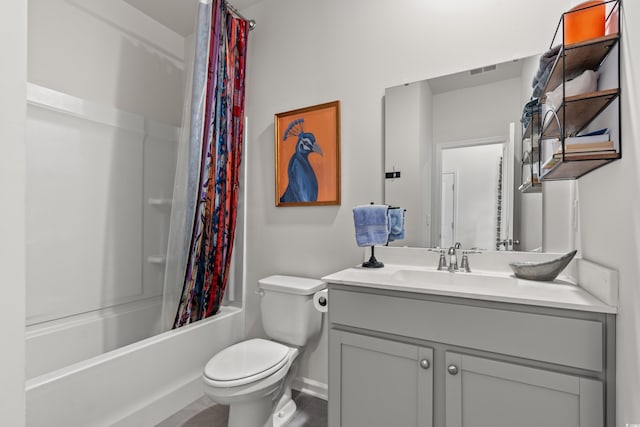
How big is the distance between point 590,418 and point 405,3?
1989 millimetres

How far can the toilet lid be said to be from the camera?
1466 mm

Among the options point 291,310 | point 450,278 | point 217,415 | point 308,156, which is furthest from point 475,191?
point 217,415

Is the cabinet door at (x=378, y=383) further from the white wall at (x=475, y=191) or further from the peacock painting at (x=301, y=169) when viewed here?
the peacock painting at (x=301, y=169)

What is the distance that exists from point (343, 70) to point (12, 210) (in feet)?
5.94

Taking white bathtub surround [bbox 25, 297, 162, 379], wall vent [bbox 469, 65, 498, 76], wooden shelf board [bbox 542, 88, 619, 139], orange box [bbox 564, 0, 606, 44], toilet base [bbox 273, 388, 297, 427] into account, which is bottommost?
toilet base [bbox 273, 388, 297, 427]

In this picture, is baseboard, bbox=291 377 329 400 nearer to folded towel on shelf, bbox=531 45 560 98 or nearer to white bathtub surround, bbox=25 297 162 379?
white bathtub surround, bbox=25 297 162 379

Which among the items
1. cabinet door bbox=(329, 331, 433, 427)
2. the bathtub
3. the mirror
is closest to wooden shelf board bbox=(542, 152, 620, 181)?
the mirror

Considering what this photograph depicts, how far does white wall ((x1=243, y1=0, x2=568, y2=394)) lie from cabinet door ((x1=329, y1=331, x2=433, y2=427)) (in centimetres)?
64

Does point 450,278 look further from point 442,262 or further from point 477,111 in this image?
point 477,111

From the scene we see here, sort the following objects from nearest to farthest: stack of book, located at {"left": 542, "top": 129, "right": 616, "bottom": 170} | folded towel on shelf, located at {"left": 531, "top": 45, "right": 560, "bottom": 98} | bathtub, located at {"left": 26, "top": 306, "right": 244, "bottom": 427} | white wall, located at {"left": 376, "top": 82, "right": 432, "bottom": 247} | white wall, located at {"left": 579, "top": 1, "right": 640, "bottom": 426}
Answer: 1. white wall, located at {"left": 579, "top": 1, "right": 640, "bottom": 426}
2. stack of book, located at {"left": 542, "top": 129, "right": 616, "bottom": 170}
3. folded towel on shelf, located at {"left": 531, "top": 45, "right": 560, "bottom": 98}
4. bathtub, located at {"left": 26, "top": 306, "right": 244, "bottom": 427}
5. white wall, located at {"left": 376, "top": 82, "right": 432, "bottom": 247}

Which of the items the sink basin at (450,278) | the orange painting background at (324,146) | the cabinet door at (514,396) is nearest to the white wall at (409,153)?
the sink basin at (450,278)

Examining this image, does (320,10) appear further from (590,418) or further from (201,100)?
(590,418)

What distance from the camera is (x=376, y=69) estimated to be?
6.16 ft

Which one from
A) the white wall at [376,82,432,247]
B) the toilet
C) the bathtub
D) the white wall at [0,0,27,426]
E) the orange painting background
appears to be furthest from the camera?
the orange painting background
